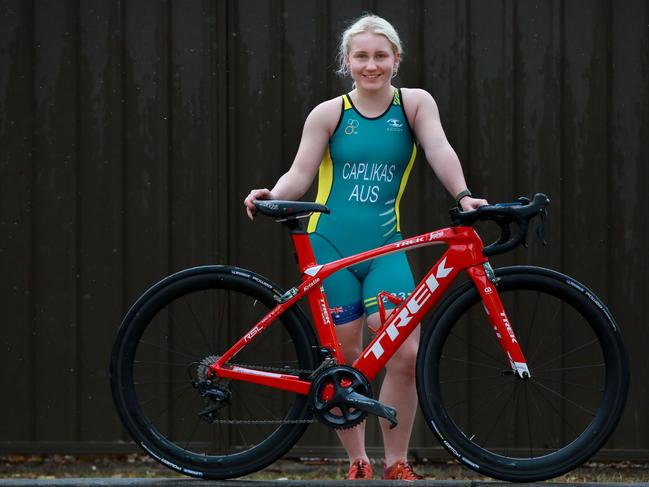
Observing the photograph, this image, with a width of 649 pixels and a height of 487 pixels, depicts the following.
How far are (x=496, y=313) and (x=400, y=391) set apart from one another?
0.52m

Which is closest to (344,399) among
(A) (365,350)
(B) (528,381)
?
(A) (365,350)

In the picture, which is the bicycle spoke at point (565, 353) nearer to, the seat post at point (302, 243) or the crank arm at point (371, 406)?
the crank arm at point (371, 406)

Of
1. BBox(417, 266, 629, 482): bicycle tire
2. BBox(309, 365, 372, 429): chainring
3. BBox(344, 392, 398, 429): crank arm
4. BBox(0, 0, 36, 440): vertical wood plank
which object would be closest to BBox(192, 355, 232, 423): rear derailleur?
BBox(309, 365, 372, 429): chainring

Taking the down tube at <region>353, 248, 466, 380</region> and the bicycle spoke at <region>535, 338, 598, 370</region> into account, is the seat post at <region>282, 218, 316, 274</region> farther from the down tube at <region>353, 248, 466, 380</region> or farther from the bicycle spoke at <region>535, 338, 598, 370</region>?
the bicycle spoke at <region>535, 338, 598, 370</region>

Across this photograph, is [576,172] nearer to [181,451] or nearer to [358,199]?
[358,199]

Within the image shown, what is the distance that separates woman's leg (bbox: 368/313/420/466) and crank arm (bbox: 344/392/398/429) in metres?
0.27

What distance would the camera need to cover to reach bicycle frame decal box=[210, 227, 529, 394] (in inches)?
161

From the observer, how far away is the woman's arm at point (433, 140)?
4277 millimetres

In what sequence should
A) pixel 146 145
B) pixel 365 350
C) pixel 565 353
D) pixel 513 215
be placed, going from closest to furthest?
pixel 513 215
pixel 365 350
pixel 565 353
pixel 146 145

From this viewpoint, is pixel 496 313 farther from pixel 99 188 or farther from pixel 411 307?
pixel 99 188

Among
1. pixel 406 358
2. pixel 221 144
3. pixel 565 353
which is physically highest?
pixel 221 144

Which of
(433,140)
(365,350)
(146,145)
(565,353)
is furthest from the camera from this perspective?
(146,145)

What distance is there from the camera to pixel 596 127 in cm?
574

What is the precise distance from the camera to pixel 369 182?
4316 millimetres
